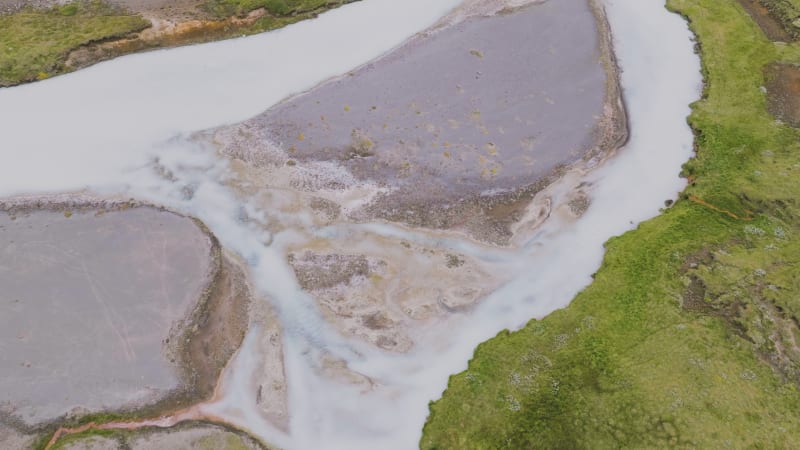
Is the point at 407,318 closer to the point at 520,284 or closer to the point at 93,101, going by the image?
the point at 520,284

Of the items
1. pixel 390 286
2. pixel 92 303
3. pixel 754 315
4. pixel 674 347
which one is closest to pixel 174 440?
pixel 92 303

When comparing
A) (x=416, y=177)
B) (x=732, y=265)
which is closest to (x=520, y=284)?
(x=416, y=177)

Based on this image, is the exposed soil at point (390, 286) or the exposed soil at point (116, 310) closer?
the exposed soil at point (116, 310)

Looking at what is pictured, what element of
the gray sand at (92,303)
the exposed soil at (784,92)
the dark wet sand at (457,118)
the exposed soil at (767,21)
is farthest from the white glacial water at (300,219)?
the exposed soil at (767,21)

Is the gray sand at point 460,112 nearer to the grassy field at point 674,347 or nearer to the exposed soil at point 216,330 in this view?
the grassy field at point 674,347

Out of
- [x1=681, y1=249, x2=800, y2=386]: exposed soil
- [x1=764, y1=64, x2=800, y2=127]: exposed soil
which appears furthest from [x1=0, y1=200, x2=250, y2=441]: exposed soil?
[x1=764, y1=64, x2=800, y2=127]: exposed soil
